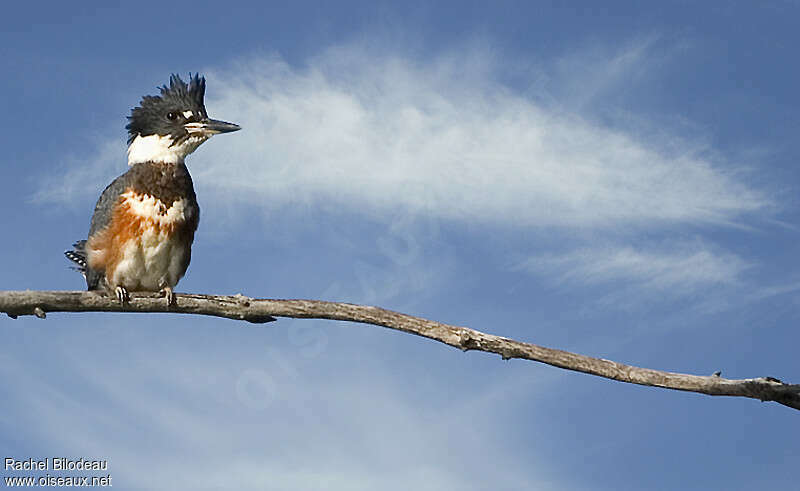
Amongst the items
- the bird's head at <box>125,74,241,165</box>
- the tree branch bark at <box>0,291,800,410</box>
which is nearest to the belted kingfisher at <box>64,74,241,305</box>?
the bird's head at <box>125,74,241,165</box>

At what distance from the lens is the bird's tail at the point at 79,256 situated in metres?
7.47

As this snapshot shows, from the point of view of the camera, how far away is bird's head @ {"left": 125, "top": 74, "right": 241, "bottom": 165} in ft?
23.5

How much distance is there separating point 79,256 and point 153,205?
1.20m

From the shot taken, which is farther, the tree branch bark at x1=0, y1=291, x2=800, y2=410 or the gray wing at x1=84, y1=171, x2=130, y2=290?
the gray wing at x1=84, y1=171, x2=130, y2=290

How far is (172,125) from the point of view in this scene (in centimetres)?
721

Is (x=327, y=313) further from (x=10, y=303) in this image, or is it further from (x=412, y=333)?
(x=10, y=303)

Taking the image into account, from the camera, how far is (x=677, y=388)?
19.0 feet

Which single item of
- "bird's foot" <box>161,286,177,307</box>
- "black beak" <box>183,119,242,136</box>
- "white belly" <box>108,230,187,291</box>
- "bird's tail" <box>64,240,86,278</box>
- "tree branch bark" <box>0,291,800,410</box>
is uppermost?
"black beak" <box>183,119,242,136</box>

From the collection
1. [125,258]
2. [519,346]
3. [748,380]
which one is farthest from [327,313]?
[748,380]

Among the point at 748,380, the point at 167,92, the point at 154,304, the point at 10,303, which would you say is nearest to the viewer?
the point at 748,380

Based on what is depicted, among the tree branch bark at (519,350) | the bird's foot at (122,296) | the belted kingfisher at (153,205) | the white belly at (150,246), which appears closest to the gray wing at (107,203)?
the belted kingfisher at (153,205)

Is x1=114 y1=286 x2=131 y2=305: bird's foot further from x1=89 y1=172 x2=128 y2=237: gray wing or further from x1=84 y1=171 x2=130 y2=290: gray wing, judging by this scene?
x1=89 y1=172 x2=128 y2=237: gray wing

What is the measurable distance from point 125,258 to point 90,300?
48 cm

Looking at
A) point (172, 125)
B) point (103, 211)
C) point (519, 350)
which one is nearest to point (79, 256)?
point (103, 211)
